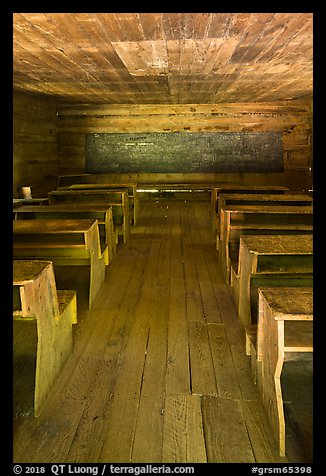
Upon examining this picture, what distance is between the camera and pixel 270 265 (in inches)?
114

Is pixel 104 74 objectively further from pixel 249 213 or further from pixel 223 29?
pixel 249 213

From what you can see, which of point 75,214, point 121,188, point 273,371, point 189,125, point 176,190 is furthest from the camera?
point 189,125

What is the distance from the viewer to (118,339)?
3.01 metres

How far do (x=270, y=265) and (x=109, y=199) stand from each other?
3.60 m

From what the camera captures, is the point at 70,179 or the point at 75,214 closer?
the point at 75,214

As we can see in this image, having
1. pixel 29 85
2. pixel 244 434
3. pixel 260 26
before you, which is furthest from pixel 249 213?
pixel 29 85

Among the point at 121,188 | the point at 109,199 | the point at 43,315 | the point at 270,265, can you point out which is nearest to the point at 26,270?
the point at 43,315

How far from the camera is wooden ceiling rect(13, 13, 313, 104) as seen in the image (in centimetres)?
320

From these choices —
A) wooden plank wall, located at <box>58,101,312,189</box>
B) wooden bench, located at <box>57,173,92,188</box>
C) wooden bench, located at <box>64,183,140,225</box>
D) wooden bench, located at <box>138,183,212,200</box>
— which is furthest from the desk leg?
wooden plank wall, located at <box>58,101,312,189</box>

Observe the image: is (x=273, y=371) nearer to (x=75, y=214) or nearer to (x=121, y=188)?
(x=75, y=214)

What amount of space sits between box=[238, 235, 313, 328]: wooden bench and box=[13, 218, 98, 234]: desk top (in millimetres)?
1443

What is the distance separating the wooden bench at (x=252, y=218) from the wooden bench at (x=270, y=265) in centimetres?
91
